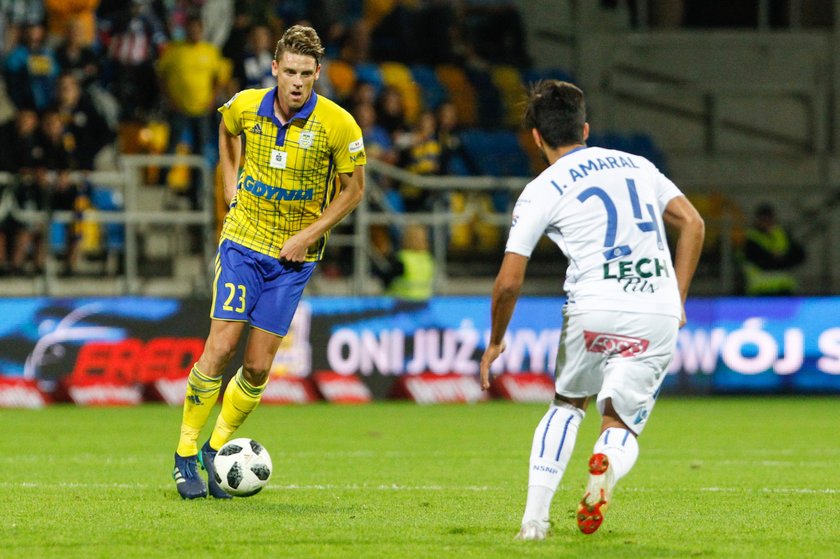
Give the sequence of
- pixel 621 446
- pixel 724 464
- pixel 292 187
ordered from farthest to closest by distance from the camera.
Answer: pixel 724 464 < pixel 292 187 < pixel 621 446

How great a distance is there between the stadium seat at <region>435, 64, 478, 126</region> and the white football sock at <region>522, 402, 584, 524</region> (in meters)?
15.6

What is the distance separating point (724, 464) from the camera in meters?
10.1

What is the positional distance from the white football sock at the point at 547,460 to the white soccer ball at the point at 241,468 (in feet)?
6.47

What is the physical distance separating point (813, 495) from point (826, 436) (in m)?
4.22

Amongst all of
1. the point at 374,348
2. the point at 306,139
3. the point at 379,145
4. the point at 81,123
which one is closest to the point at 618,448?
the point at 306,139

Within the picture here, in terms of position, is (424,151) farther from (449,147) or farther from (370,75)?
(370,75)

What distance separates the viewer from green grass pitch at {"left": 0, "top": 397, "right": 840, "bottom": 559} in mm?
6289

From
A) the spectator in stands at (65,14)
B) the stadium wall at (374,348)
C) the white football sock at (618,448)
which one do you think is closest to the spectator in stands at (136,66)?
the spectator in stands at (65,14)

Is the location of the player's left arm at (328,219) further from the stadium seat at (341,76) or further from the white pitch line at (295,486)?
the stadium seat at (341,76)

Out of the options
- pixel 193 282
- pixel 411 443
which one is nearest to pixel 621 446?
pixel 411 443

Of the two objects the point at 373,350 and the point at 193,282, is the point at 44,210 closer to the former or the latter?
the point at 193,282

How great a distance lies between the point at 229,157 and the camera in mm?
8086

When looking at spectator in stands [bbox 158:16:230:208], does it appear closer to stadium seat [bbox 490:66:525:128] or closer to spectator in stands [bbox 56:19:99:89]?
spectator in stands [bbox 56:19:99:89]

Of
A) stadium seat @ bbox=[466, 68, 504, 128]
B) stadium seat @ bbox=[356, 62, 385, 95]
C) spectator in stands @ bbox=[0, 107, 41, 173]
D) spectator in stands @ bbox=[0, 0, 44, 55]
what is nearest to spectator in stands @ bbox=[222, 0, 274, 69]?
stadium seat @ bbox=[356, 62, 385, 95]
